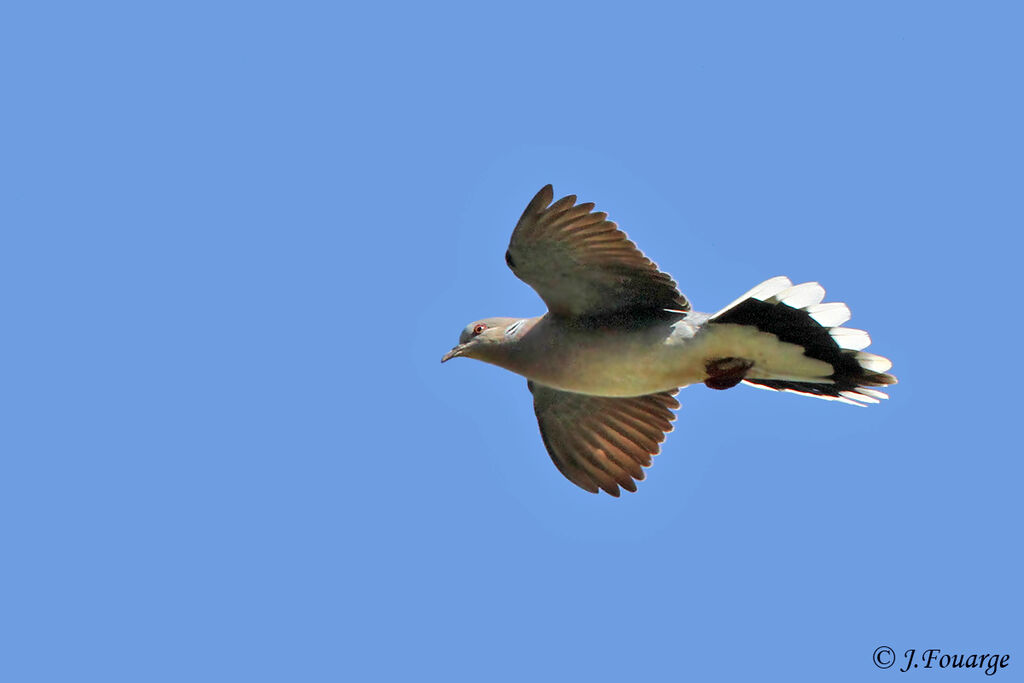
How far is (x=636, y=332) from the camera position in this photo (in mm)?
10688

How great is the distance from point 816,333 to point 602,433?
1930mm

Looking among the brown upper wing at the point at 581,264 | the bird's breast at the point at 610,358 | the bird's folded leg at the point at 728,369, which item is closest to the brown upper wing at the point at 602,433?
the bird's breast at the point at 610,358

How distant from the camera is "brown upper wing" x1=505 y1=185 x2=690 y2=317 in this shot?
10.4 m

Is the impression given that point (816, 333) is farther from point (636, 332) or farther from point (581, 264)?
point (581, 264)

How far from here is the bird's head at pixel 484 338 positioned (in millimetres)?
11125

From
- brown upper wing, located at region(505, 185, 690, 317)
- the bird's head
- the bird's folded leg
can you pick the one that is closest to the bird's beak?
the bird's head

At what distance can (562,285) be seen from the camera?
10797 mm

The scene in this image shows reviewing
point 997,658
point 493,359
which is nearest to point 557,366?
point 493,359

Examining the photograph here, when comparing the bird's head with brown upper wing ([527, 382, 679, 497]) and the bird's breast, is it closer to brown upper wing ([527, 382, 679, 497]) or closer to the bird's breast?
the bird's breast

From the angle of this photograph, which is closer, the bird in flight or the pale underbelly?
the bird in flight

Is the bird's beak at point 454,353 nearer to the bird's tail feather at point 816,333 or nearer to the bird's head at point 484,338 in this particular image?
the bird's head at point 484,338

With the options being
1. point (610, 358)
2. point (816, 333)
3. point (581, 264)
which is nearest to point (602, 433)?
point (610, 358)

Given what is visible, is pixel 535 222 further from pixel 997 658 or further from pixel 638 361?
pixel 997 658

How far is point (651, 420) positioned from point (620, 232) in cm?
166
